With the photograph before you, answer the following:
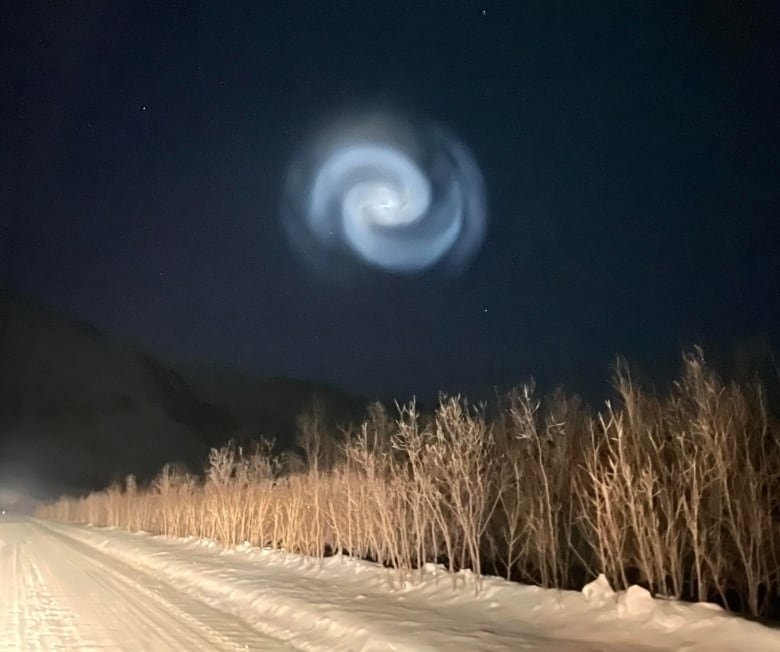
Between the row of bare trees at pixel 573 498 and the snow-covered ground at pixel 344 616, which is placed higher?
the row of bare trees at pixel 573 498

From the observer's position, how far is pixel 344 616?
426 inches

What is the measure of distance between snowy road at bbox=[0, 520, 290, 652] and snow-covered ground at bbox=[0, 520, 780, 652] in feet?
0.09

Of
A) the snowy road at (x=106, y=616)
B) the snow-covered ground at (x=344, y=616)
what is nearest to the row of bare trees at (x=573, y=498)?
the snow-covered ground at (x=344, y=616)

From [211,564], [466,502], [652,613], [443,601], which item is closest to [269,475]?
[211,564]

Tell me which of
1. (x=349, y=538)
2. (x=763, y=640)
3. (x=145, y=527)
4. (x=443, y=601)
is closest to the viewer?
(x=763, y=640)

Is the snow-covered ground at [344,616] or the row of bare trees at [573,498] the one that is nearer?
the snow-covered ground at [344,616]

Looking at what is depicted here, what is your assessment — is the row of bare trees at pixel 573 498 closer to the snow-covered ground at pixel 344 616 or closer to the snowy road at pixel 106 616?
the snow-covered ground at pixel 344 616

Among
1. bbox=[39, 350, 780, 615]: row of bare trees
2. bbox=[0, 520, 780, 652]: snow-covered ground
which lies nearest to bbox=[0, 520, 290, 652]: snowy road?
bbox=[0, 520, 780, 652]: snow-covered ground

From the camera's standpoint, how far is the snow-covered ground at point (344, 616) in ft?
28.0

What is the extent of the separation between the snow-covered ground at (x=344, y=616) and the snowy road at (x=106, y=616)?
Answer: 0.03 meters

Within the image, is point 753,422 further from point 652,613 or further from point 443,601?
point 443,601

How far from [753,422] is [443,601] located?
19.0 ft

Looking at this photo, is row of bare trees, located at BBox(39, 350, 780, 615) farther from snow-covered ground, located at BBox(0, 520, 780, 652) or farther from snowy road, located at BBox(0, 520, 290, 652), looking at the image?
snowy road, located at BBox(0, 520, 290, 652)

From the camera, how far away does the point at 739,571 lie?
37.9 ft
